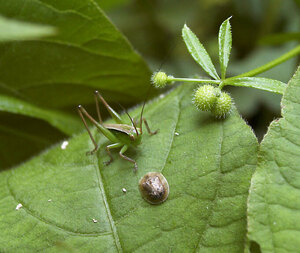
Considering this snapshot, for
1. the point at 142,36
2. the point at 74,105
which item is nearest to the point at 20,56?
the point at 74,105

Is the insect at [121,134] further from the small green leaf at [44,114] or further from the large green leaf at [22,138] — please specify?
the large green leaf at [22,138]

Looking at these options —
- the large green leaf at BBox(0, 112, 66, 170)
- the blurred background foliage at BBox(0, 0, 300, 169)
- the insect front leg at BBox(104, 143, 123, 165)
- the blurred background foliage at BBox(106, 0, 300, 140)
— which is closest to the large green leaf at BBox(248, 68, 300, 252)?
the insect front leg at BBox(104, 143, 123, 165)

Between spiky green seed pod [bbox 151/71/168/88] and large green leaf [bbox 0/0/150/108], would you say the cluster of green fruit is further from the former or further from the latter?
large green leaf [bbox 0/0/150/108]

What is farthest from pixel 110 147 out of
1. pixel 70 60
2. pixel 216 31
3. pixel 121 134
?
pixel 216 31

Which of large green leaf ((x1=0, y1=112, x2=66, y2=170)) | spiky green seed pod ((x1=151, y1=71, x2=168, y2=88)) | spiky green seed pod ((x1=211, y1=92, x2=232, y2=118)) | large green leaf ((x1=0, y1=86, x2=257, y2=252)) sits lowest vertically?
large green leaf ((x1=0, y1=112, x2=66, y2=170))

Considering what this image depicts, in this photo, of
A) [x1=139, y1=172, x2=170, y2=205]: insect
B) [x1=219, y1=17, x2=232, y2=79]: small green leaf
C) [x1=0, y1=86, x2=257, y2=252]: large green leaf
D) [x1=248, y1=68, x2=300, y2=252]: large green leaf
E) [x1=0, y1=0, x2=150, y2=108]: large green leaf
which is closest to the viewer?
[x1=248, y1=68, x2=300, y2=252]: large green leaf

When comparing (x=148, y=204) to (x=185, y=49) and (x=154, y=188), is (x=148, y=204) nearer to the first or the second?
(x=154, y=188)

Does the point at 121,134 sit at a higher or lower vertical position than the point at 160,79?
lower
